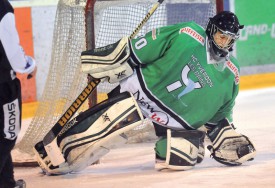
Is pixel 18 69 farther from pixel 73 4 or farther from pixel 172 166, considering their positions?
pixel 73 4

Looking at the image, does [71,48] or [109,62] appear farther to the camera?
[71,48]

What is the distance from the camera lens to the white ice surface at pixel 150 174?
3.48m

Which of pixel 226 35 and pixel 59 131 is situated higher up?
pixel 226 35

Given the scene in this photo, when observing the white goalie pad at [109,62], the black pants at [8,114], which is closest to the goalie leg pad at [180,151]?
the white goalie pad at [109,62]

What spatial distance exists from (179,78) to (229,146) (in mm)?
422

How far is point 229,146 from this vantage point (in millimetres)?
3980

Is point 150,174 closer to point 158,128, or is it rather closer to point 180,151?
point 180,151

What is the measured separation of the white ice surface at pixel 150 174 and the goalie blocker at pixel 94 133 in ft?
0.20

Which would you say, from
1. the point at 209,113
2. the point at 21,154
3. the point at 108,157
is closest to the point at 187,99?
the point at 209,113

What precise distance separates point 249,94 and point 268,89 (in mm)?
303

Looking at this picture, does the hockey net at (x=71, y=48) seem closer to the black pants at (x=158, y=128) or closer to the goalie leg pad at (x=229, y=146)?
the black pants at (x=158, y=128)

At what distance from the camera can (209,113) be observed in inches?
153

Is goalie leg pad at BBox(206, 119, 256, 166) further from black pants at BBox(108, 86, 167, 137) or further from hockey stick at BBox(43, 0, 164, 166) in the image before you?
hockey stick at BBox(43, 0, 164, 166)

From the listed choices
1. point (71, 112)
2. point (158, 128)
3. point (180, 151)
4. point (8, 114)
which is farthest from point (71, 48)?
point (8, 114)
